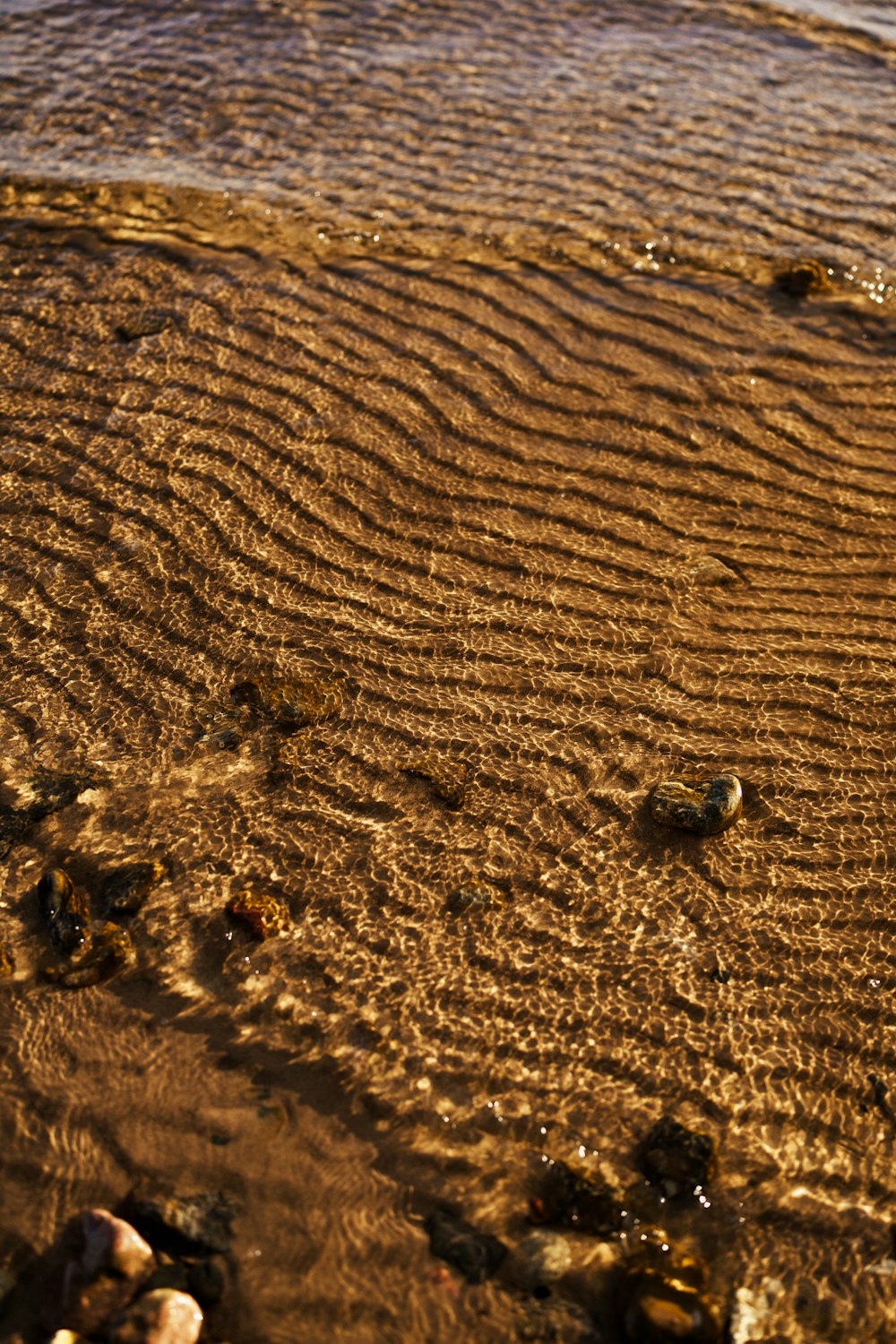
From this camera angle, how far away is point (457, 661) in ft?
13.6

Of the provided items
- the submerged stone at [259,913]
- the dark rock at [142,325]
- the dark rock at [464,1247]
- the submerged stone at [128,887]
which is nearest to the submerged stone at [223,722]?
the submerged stone at [128,887]

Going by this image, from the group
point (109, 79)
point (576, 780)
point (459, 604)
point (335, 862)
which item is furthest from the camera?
point (109, 79)

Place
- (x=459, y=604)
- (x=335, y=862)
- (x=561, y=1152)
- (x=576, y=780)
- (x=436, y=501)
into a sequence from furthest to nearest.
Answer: (x=436, y=501), (x=459, y=604), (x=576, y=780), (x=335, y=862), (x=561, y=1152)

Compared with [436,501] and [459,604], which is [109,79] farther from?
[459,604]

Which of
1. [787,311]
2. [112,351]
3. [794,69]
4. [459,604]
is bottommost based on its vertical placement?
[459,604]

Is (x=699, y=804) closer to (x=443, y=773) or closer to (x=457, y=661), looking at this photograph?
(x=443, y=773)

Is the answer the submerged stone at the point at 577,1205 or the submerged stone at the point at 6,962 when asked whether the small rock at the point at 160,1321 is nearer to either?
the submerged stone at the point at 577,1205

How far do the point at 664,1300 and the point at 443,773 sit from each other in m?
1.72

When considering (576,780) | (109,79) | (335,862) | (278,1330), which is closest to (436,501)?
(576,780)

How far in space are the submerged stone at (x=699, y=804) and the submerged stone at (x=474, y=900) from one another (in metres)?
0.60

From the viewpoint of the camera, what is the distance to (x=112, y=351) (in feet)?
18.4

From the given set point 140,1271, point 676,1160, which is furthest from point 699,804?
point 140,1271

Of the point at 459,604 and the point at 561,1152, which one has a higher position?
the point at 459,604

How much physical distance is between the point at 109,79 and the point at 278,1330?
829 centimetres
